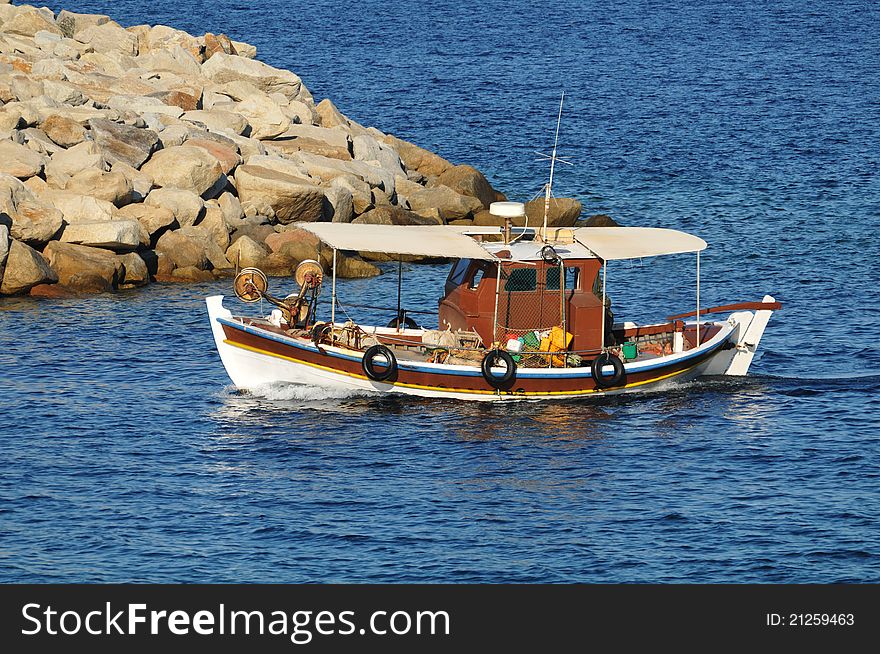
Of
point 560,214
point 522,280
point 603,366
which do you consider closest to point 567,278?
point 522,280

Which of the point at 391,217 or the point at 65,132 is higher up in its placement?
the point at 65,132

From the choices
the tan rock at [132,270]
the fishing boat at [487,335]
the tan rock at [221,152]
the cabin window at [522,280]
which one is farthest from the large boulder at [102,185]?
the cabin window at [522,280]

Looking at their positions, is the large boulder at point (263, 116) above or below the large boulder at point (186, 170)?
above

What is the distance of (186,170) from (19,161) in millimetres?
5291

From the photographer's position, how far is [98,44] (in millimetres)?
66750

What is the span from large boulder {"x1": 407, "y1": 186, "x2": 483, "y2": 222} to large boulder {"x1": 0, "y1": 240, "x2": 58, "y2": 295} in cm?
1631

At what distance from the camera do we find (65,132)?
163 feet

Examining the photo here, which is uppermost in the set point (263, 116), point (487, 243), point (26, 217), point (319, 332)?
point (263, 116)

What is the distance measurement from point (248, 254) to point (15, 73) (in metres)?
15.3

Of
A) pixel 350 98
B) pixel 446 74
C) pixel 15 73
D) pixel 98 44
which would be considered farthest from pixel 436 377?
pixel 446 74

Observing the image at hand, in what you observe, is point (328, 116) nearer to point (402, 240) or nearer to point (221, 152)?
point (221, 152)

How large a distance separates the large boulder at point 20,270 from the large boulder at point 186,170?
688cm

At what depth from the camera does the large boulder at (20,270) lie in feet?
139

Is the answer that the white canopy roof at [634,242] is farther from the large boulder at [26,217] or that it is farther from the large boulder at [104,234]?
the large boulder at [26,217]
